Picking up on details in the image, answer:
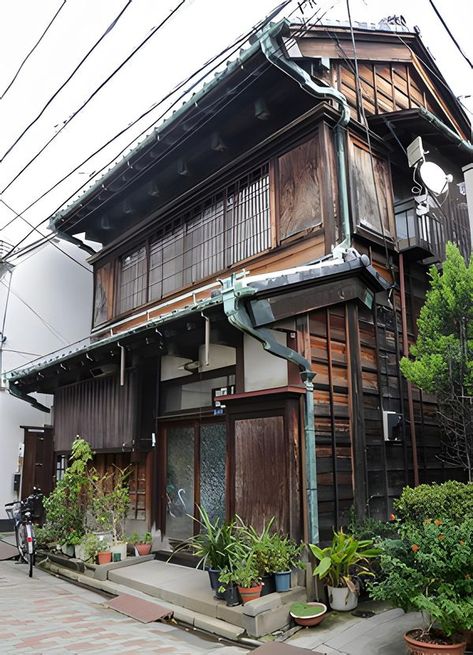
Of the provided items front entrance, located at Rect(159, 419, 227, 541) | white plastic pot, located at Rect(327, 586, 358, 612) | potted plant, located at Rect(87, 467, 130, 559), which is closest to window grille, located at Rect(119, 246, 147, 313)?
front entrance, located at Rect(159, 419, 227, 541)

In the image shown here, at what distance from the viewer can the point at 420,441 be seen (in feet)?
28.1

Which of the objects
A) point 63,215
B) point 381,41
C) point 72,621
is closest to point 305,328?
point 72,621

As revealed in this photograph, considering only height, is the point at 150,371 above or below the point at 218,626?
above

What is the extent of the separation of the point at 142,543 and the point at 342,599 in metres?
4.37

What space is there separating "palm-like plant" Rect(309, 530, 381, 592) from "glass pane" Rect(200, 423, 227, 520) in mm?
2458

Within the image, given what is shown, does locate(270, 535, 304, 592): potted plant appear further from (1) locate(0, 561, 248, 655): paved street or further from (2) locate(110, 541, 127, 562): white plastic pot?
(2) locate(110, 541, 127, 562): white plastic pot

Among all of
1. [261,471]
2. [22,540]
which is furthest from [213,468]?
[22,540]

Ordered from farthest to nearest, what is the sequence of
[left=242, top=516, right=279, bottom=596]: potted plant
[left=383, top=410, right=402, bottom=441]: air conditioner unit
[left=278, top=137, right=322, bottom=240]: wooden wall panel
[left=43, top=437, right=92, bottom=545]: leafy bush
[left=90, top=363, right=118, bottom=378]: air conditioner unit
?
[left=90, top=363, right=118, bottom=378]: air conditioner unit → [left=43, top=437, right=92, bottom=545]: leafy bush → [left=278, top=137, right=322, bottom=240]: wooden wall panel → [left=383, top=410, right=402, bottom=441]: air conditioner unit → [left=242, top=516, right=279, bottom=596]: potted plant

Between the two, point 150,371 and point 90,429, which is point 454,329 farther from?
point 90,429

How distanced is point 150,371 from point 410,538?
20.6 ft

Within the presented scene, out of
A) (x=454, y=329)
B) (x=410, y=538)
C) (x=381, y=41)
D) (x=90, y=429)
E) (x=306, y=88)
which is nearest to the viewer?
(x=410, y=538)

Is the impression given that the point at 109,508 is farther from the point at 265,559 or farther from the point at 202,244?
the point at 202,244

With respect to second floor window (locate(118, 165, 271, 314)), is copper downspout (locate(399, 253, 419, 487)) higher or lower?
lower

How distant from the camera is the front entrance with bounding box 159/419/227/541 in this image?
867cm
